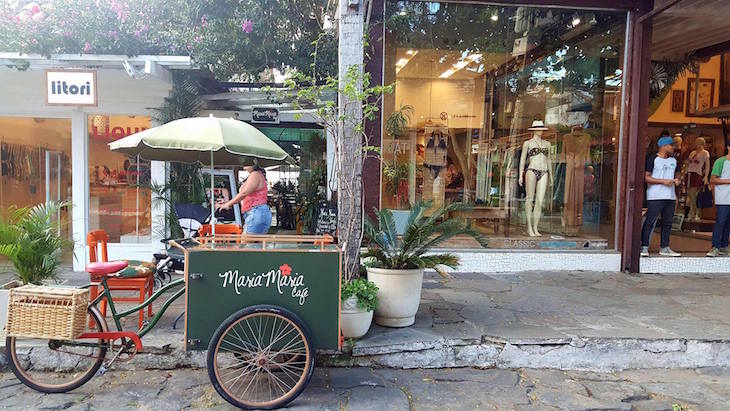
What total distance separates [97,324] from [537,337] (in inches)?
145

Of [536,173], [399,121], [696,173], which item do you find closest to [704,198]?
[696,173]

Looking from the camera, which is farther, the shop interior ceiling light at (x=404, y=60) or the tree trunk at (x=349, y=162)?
the shop interior ceiling light at (x=404, y=60)

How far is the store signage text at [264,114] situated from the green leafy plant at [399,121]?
198 centimetres

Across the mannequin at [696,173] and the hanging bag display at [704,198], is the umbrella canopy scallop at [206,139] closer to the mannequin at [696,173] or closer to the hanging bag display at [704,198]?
the mannequin at [696,173]

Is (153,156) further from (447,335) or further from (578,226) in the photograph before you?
(578,226)

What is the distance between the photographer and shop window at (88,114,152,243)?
24.9 ft

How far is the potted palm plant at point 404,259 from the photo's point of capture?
14.5ft

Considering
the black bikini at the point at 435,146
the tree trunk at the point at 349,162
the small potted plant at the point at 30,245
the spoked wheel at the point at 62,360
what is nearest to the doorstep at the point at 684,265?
the black bikini at the point at 435,146

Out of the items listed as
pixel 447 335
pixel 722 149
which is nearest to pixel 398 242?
pixel 447 335

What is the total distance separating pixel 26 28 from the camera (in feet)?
19.8

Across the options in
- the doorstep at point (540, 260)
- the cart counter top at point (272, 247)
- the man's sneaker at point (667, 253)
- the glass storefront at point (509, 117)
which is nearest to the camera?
the cart counter top at point (272, 247)

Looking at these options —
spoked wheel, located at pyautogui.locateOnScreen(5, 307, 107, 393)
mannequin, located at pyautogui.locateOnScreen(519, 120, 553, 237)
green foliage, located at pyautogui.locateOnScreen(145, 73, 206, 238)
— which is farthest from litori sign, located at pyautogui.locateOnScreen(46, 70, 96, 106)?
mannequin, located at pyautogui.locateOnScreen(519, 120, 553, 237)

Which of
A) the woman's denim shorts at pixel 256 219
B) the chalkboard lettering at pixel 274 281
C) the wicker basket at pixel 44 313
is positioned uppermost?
the woman's denim shorts at pixel 256 219

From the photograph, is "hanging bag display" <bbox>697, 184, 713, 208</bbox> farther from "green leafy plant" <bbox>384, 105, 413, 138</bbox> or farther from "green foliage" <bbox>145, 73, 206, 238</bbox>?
"green foliage" <bbox>145, 73, 206, 238</bbox>
